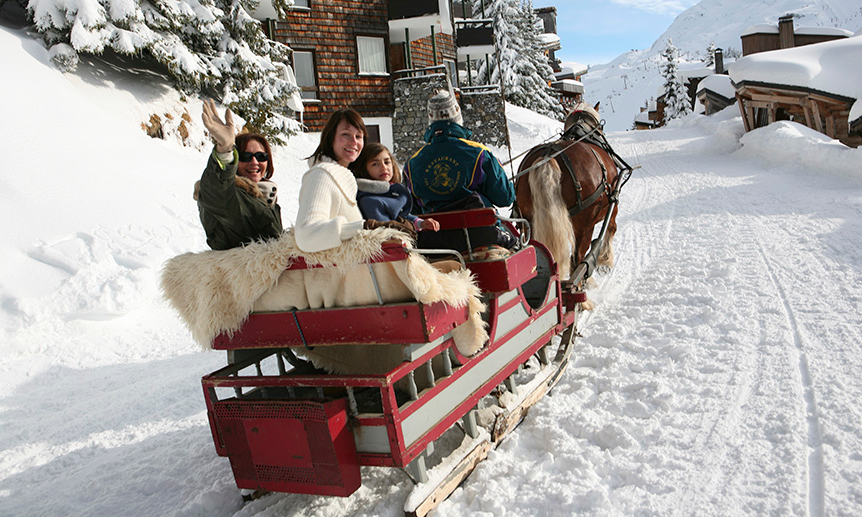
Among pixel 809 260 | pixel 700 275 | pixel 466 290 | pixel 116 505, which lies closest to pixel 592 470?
pixel 466 290

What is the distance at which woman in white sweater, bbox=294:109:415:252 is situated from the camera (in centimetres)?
251

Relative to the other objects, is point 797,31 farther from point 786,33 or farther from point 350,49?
point 350,49

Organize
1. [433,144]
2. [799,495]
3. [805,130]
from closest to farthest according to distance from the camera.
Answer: [799,495]
[433,144]
[805,130]

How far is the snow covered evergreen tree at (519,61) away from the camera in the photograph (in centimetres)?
2969

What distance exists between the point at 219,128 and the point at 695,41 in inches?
7874

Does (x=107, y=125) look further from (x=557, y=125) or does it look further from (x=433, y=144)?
(x=557, y=125)

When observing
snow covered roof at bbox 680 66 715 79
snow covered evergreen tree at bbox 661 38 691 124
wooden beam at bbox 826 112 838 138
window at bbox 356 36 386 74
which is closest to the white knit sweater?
wooden beam at bbox 826 112 838 138

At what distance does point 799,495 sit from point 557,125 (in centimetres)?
2531

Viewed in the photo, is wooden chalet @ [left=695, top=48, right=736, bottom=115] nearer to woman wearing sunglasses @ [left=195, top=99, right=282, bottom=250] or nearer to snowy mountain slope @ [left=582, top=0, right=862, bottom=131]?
woman wearing sunglasses @ [left=195, top=99, right=282, bottom=250]

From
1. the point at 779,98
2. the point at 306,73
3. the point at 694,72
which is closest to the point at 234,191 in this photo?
the point at 306,73

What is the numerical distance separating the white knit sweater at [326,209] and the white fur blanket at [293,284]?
6 centimetres

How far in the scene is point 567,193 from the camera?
555 cm

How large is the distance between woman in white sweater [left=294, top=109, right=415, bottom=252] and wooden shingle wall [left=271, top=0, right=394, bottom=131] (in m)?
14.7

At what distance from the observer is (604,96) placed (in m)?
121
